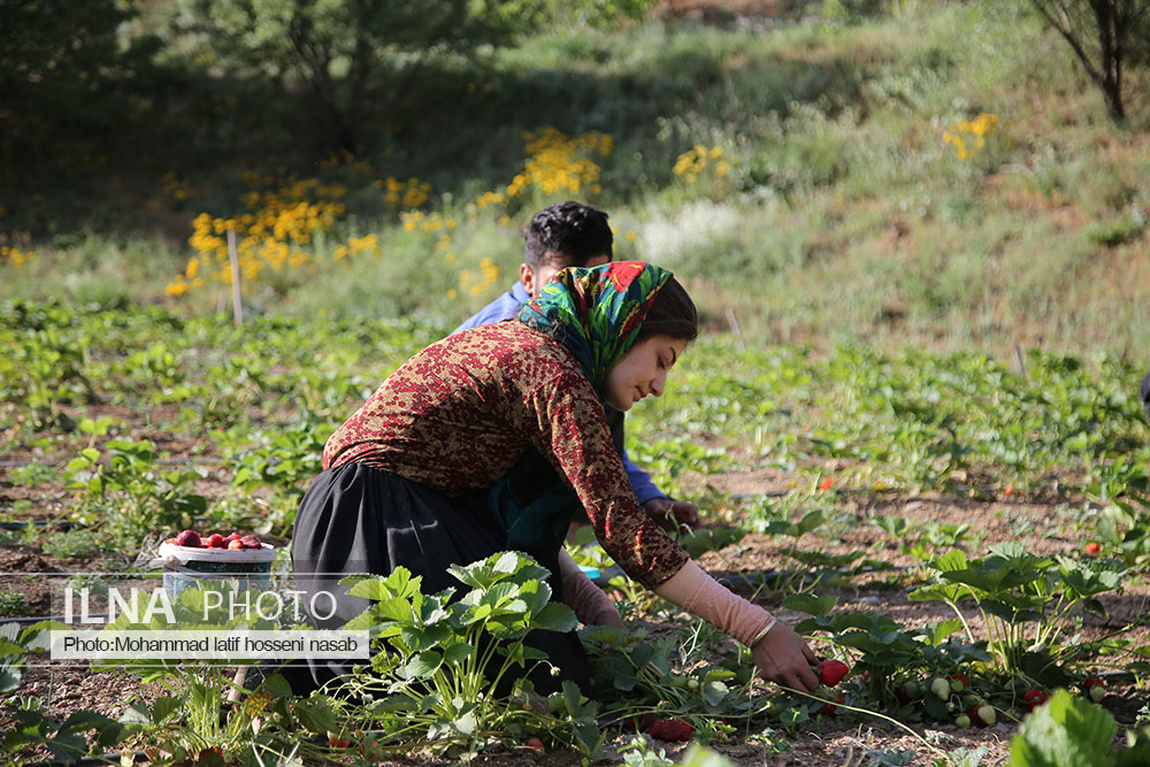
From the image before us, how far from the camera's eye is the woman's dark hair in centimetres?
192

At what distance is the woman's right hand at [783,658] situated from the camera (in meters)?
1.84

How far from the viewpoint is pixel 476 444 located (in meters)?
1.96

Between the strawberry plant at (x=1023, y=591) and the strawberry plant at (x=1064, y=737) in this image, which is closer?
the strawberry plant at (x=1064, y=737)

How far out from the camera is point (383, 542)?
1939mm

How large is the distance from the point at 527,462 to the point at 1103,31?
9.83 meters

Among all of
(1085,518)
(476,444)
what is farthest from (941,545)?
(476,444)

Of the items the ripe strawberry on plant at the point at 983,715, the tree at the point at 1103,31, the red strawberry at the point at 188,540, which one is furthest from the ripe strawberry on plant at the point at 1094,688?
the tree at the point at 1103,31

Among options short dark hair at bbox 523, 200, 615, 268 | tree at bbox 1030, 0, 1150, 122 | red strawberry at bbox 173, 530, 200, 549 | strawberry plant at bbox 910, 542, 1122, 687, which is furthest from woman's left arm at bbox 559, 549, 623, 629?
tree at bbox 1030, 0, 1150, 122

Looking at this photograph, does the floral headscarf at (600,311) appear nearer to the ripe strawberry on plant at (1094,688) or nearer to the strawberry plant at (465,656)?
the strawberry plant at (465,656)

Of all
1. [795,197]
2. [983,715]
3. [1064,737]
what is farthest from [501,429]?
[795,197]

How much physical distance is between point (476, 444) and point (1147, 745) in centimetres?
120

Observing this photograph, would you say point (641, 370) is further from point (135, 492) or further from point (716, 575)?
point (135, 492)

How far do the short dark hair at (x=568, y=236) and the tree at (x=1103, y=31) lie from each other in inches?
337

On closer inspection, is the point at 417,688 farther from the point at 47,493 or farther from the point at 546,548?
the point at 47,493
